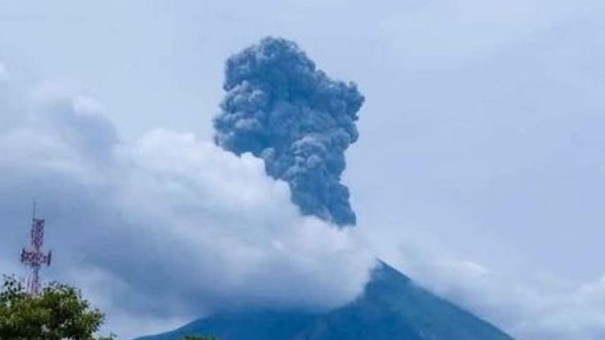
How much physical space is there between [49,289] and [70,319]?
1120 mm

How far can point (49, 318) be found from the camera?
28.9 meters

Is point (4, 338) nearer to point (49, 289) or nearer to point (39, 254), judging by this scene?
point (49, 289)

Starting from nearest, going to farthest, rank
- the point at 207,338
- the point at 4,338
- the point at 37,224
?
the point at 4,338
the point at 207,338
the point at 37,224

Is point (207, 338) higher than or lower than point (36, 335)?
higher

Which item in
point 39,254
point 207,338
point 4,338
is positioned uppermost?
point 39,254

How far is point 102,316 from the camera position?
99.0 ft

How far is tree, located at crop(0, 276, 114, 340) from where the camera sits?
28484mm

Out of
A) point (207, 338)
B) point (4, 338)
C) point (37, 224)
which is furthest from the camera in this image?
point (37, 224)

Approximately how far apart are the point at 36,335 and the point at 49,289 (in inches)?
60.1

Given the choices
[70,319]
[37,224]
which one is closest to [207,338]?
[37,224]

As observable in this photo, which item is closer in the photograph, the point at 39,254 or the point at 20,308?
the point at 20,308

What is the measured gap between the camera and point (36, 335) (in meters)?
28.7

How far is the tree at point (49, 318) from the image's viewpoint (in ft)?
93.5

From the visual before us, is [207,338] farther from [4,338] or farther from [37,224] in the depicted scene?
[4,338]
